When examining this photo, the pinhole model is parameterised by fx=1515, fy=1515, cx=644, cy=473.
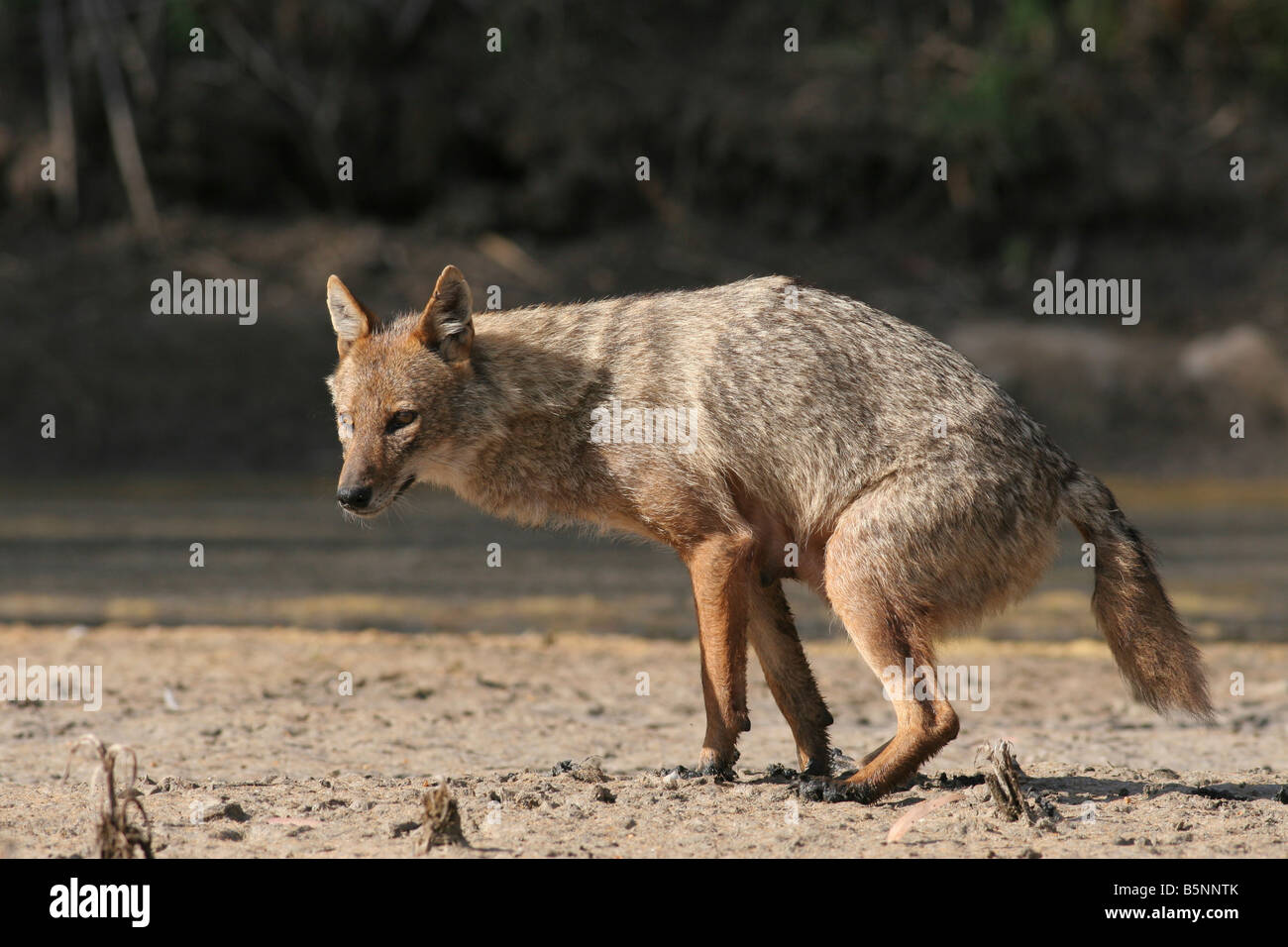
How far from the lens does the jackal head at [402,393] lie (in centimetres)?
722

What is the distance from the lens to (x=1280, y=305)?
2442 centimetres

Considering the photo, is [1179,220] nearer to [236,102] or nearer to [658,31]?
[658,31]

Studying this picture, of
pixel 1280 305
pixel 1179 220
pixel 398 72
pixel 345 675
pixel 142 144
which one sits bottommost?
pixel 345 675

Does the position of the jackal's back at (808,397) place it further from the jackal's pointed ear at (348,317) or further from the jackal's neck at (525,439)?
the jackal's pointed ear at (348,317)

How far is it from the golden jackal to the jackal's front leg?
1 cm

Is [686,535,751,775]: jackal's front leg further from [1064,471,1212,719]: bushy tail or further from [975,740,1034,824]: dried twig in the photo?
[1064,471,1212,719]: bushy tail

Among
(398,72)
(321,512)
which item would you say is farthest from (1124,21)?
(321,512)

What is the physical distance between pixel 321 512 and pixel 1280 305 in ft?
51.1

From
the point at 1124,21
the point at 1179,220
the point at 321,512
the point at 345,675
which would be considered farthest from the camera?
the point at 1124,21

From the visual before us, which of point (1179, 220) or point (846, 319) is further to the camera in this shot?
point (1179, 220)

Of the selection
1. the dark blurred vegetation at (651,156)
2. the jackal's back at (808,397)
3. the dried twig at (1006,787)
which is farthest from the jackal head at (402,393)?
the dark blurred vegetation at (651,156)

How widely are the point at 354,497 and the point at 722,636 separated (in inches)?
72.0

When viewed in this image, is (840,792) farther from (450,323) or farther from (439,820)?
(450,323)

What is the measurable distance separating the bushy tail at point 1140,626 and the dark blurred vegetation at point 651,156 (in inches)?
678
